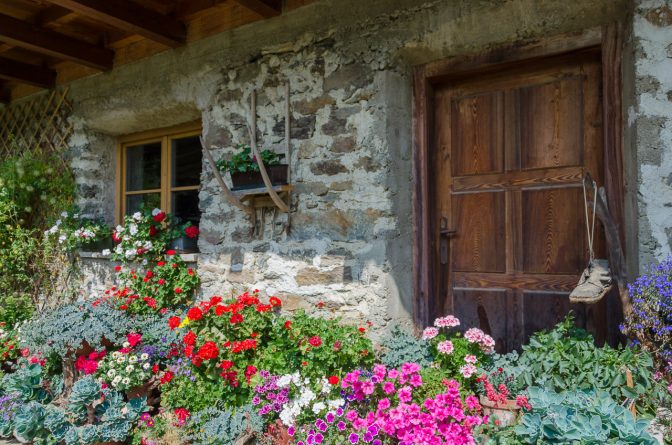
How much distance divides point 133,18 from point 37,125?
200cm

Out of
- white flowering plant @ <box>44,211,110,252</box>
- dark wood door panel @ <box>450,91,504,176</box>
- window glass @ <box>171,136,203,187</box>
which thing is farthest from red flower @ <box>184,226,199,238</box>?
dark wood door panel @ <box>450,91,504,176</box>

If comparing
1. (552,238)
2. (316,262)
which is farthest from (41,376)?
(552,238)

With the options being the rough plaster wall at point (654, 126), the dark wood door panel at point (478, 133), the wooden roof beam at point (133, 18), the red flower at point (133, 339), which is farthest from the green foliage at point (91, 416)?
the rough plaster wall at point (654, 126)

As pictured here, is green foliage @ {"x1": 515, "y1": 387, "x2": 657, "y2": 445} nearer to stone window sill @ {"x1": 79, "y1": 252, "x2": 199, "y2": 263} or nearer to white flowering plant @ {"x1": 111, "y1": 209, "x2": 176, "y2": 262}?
stone window sill @ {"x1": 79, "y1": 252, "x2": 199, "y2": 263}

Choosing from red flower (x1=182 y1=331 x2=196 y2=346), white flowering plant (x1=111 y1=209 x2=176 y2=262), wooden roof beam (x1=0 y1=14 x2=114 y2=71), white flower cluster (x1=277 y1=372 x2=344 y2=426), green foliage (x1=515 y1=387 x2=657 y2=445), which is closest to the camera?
green foliage (x1=515 y1=387 x2=657 y2=445)

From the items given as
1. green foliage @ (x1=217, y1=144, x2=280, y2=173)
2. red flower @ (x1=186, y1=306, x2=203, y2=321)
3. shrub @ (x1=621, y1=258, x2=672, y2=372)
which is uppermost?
green foliage @ (x1=217, y1=144, x2=280, y2=173)

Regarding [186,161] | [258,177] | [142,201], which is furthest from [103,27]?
[258,177]

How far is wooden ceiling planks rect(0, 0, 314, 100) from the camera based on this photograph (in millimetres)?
3490

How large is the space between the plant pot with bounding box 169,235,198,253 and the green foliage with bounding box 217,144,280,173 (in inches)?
35.0

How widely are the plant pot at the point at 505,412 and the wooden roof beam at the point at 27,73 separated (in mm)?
4626

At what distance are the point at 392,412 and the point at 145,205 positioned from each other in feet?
10.2

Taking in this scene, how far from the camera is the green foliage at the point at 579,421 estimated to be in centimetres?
181

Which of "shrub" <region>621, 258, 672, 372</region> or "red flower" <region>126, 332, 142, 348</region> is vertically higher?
"shrub" <region>621, 258, 672, 372</region>

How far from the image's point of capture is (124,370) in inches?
121
